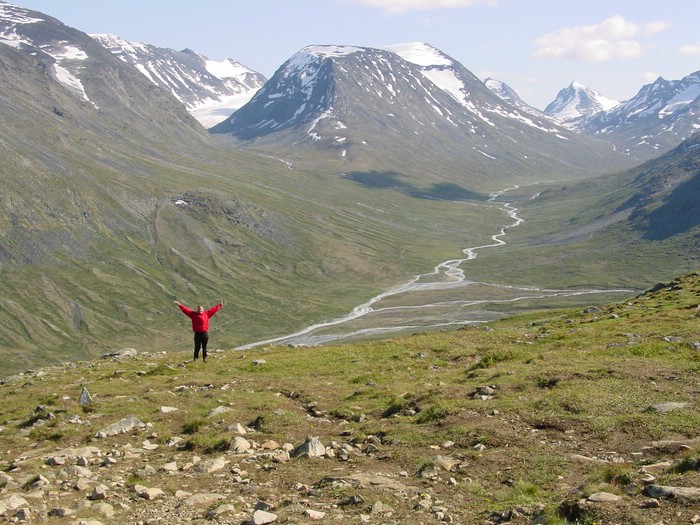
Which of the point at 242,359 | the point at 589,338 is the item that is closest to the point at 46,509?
the point at 242,359

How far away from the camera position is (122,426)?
25938 mm

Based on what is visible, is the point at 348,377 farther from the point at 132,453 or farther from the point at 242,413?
the point at 132,453

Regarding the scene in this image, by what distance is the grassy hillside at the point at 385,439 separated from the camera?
667 inches

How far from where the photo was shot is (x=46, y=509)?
1756 cm

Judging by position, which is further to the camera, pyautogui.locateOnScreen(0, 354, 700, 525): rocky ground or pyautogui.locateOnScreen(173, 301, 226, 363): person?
pyautogui.locateOnScreen(173, 301, 226, 363): person

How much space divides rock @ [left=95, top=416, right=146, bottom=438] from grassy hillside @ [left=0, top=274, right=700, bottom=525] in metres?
0.15

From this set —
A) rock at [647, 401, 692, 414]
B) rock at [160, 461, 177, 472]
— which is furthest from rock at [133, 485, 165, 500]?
rock at [647, 401, 692, 414]

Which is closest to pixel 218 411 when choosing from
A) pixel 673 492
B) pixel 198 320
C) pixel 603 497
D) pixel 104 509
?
pixel 104 509

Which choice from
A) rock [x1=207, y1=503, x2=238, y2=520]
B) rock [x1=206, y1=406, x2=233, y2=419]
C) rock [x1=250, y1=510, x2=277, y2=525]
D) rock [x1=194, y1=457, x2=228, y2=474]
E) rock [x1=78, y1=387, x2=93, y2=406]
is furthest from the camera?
rock [x1=78, y1=387, x2=93, y2=406]

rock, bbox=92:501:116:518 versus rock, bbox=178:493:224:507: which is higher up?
rock, bbox=178:493:224:507

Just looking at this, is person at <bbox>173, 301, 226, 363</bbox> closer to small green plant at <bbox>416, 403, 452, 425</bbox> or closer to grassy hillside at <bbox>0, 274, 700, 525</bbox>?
grassy hillside at <bbox>0, 274, 700, 525</bbox>

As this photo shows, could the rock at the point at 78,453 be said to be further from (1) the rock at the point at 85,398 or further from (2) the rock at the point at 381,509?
(2) the rock at the point at 381,509

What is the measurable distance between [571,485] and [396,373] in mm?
17641

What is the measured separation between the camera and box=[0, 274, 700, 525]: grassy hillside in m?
17.0
